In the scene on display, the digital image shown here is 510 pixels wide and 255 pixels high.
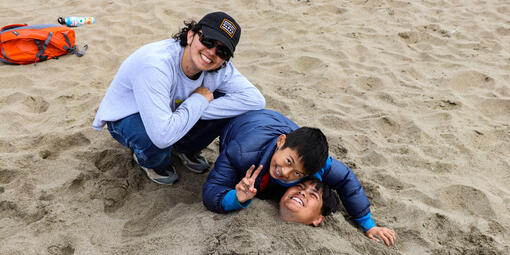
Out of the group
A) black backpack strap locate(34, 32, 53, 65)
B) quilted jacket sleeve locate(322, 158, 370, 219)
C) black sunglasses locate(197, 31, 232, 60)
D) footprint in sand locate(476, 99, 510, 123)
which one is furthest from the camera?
black backpack strap locate(34, 32, 53, 65)

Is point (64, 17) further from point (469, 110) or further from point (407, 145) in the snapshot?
point (469, 110)

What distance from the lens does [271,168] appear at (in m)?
2.13

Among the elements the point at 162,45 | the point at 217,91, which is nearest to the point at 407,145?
the point at 217,91

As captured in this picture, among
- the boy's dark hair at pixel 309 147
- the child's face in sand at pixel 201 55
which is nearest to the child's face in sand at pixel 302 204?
the boy's dark hair at pixel 309 147

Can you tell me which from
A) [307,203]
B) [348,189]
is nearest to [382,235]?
[348,189]

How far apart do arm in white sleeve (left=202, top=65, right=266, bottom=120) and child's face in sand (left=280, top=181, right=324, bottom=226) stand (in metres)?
0.72

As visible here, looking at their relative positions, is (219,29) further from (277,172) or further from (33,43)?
(33,43)

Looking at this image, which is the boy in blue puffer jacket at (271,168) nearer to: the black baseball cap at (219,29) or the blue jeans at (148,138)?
the blue jeans at (148,138)

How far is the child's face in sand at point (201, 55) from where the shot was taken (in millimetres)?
2189

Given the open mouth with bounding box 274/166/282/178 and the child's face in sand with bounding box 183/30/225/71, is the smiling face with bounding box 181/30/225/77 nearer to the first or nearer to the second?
the child's face in sand with bounding box 183/30/225/71

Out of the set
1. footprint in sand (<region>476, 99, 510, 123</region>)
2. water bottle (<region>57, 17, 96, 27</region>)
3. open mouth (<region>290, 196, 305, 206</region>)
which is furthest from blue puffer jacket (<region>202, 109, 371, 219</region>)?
water bottle (<region>57, 17, 96, 27</region>)

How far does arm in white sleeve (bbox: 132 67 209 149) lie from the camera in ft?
7.13

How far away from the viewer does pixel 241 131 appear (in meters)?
2.43

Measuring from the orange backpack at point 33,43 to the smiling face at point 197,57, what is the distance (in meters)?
2.51
